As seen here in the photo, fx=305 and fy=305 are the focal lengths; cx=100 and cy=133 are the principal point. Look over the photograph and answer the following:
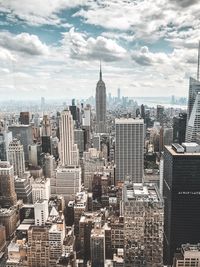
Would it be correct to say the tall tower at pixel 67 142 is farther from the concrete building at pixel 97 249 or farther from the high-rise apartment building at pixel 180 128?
the concrete building at pixel 97 249

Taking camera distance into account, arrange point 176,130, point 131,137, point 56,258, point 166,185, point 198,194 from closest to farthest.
Result: point 56,258
point 198,194
point 166,185
point 131,137
point 176,130

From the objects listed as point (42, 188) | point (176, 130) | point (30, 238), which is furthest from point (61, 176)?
point (176, 130)

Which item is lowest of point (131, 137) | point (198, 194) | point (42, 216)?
point (42, 216)

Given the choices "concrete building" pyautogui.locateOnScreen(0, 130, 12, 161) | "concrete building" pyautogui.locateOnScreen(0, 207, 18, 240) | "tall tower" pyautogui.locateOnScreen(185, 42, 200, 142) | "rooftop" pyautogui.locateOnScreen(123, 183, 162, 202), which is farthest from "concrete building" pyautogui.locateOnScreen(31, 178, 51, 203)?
"tall tower" pyautogui.locateOnScreen(185, 42, 200, 142)

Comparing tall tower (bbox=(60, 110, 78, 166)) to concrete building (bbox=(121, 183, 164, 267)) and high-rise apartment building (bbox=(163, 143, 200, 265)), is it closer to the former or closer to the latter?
high-rise apartment building (bbox=(163, 143, 200, 265))

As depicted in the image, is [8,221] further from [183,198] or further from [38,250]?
[183,198]

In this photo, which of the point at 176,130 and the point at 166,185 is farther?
the point at 176,130

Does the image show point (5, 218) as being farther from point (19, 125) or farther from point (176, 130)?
point (176, 130)

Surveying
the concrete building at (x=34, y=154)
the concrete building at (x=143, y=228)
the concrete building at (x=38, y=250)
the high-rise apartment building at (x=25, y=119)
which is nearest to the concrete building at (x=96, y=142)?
the concrete building at (x=34, y=154)
